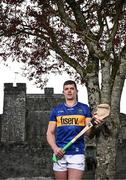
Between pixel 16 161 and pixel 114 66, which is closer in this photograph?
pixel 114 66

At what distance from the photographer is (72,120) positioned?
233 inches

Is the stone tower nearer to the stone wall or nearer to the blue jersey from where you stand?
the stone wall

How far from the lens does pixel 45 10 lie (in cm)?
1034

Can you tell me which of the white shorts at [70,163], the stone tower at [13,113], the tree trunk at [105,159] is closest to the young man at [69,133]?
the white shorts at [70,163]

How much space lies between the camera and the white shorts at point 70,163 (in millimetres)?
5828

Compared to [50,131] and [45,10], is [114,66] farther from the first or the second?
[50,131]

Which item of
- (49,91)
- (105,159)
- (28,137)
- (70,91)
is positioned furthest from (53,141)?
(49,91)

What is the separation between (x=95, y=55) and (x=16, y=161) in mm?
14564

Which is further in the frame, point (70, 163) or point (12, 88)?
point (12, 88)

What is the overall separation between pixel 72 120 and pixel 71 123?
0.13ft

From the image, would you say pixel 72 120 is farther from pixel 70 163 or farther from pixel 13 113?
pixel 13 113

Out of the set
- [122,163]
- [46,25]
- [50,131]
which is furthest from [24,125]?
[50,131]

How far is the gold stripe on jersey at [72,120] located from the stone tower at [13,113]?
38.5m

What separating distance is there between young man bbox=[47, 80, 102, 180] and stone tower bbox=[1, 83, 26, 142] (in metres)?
38.5
